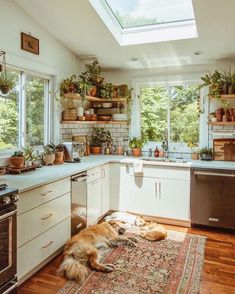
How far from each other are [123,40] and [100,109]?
1359 mm

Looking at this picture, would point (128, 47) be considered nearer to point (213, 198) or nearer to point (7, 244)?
point (213, 198)

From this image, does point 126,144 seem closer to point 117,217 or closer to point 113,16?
point 117,217

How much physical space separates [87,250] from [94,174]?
113 cm

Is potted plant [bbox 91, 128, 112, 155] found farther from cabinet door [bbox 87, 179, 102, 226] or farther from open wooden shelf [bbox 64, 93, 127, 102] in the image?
cabinet door [bbox 87, 179, 102, 226]

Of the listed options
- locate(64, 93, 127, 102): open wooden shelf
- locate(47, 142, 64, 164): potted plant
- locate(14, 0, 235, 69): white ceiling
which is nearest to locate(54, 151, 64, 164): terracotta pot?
locate(47, 142, 64, 164): potted plant

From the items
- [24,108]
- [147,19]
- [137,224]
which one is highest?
[147,19]

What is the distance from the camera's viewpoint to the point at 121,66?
4613 mm

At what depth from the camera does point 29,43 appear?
330 cm

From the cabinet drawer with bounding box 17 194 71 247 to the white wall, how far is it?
1279mm

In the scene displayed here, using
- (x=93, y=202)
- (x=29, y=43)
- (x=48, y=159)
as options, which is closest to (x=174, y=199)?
(x=93, y=202)

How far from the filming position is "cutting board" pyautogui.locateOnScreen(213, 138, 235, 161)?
4.05 meters

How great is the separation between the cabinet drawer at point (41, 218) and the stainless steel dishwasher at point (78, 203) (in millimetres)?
136

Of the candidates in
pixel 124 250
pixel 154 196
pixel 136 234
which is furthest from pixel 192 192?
pixel 124 250

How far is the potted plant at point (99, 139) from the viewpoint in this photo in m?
4.82
